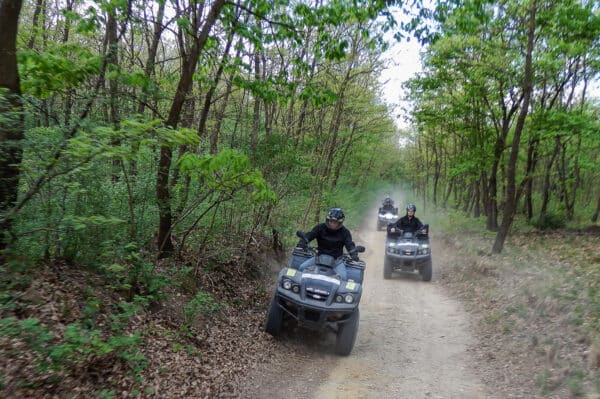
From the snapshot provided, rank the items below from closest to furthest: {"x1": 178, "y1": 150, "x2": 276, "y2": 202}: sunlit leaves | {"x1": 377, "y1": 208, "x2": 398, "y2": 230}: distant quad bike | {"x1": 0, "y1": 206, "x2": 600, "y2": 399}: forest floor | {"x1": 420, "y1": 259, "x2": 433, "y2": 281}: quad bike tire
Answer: {"x1": 0, "y1": 206, "x2": 600, "y2": 399}: forest floor < {"x1": 178, "y1": 150, "x2": 276, "y2": 202}: sunlit leaves < {"x1": 420, "y1": 259, "x2": 433, "y2": 281}: quad bike tire < {"x1": 377, "y1": 208, "x2": 398, "y2": 230}: distant quad bike

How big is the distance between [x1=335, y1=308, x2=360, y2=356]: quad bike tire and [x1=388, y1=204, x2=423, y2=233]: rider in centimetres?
683

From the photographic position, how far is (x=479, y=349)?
7113 millimetres

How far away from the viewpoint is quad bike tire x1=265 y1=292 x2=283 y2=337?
21.6 feet

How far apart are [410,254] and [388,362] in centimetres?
600

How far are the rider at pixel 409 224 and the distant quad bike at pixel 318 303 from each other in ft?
21.2

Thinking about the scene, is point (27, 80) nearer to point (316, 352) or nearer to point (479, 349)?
point (316, 352)

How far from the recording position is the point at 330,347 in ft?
22.6

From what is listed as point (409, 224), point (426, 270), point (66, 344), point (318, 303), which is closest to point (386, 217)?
point (409, 224)

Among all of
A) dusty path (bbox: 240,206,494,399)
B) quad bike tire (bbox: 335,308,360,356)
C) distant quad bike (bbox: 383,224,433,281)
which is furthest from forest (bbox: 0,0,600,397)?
distant quad bike (bbox: 383,224,433,281)

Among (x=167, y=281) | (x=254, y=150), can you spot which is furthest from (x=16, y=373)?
(x=254, y=150)

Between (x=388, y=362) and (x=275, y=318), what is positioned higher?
(x=275, y=318)

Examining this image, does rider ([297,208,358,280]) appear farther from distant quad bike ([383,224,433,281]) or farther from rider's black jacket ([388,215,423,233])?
rider's black jacket ([388,215,423,233])

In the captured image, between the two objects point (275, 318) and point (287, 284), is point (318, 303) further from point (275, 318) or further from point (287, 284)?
point (275, 318)

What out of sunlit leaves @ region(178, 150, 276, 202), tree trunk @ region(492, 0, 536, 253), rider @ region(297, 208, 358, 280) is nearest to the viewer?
sunlit leaves @ region(178, 150, 276, 202)
